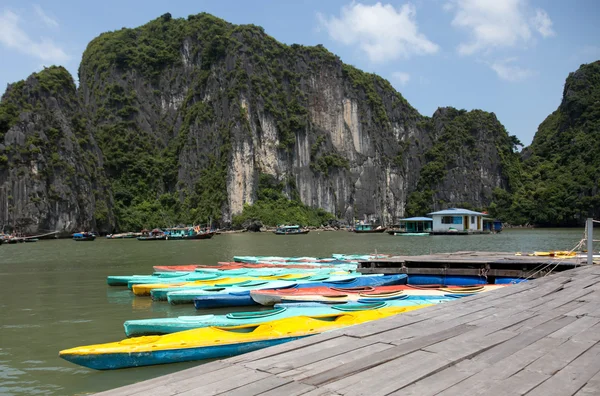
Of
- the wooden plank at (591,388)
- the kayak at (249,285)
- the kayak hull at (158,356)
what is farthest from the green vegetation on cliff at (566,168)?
the wooden plank at (591,388)

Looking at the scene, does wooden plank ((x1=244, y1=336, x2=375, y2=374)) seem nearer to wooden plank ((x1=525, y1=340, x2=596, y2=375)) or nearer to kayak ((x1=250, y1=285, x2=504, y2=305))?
wooden plank ((x1=525, y1=340, x2=596, y2=375))

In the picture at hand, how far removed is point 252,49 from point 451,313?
109399mm

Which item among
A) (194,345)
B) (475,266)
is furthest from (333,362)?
(475,266)

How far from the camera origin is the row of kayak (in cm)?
808

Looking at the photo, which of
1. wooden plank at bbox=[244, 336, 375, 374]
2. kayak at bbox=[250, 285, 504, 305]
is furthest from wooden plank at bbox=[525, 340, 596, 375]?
kayak at bbox=[250, 285, 504, 305]

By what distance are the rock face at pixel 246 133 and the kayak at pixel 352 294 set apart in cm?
7738

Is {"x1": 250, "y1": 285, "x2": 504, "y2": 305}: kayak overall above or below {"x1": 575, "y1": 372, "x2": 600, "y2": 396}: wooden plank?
below

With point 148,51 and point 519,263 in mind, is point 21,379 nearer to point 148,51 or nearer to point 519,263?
point 519,263

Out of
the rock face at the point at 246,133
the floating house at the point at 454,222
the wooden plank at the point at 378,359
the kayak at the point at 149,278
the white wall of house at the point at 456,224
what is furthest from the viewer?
the rock face at the point at 246,133

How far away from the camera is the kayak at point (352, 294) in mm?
12328

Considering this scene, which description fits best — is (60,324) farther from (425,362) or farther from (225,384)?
(425,362)

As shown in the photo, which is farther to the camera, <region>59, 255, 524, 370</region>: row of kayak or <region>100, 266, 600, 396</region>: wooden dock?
<region>59, 255, 524, 370</region>: row of kayak

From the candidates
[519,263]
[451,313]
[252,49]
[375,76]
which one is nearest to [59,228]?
[252,49]

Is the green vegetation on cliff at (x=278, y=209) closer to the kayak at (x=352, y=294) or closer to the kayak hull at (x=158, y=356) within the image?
the kayak at (x=352, y=294)
